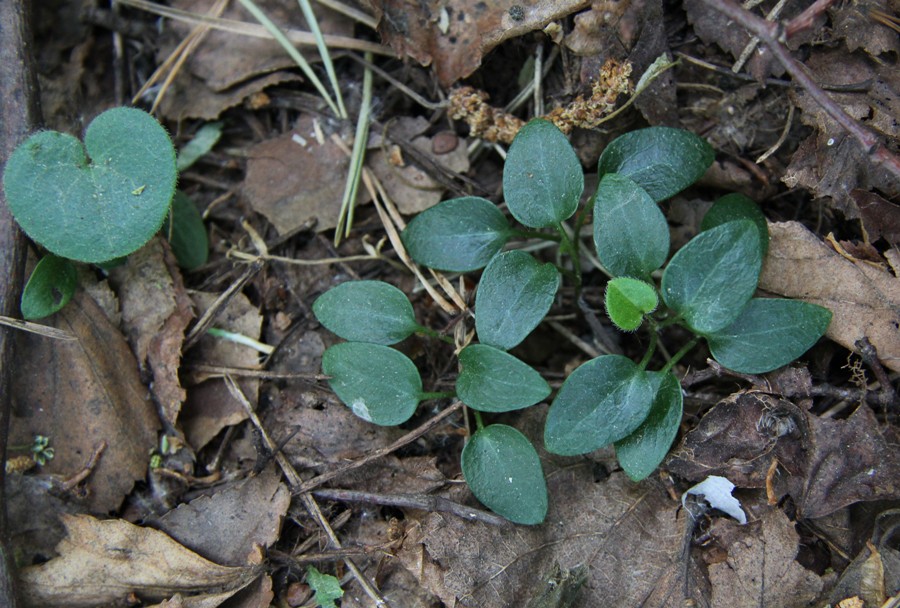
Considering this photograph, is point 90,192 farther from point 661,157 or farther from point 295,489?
point 661,157

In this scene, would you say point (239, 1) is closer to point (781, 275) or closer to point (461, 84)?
point (461, 84)

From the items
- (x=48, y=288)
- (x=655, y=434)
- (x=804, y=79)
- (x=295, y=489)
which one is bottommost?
(x=295, y=489)

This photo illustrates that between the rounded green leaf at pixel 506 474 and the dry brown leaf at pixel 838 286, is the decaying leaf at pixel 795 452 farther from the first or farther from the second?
the rounded green leaf at pixel 506 474

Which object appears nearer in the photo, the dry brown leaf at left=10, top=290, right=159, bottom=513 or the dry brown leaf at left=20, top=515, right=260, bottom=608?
the dry brown leaf at left=20, top=515, right=260, bottom=608

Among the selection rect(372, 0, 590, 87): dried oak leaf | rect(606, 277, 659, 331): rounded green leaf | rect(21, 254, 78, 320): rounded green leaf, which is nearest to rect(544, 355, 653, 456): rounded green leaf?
rect(606, 277, 659, 331): rounded green leaf

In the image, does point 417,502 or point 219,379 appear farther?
point 219,379

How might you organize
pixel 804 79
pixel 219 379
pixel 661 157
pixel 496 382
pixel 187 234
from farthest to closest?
pixel 187 234 → pixel 219 379 → pixel 661 157 → pixel 496 382 → pixel 804 79

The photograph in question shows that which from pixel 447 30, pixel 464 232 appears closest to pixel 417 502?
pixel 464 232

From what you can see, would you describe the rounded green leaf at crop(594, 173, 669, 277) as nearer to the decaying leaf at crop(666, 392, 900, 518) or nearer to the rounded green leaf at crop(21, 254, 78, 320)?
the decaying leaf at crop(666, 392, 900, 518)
